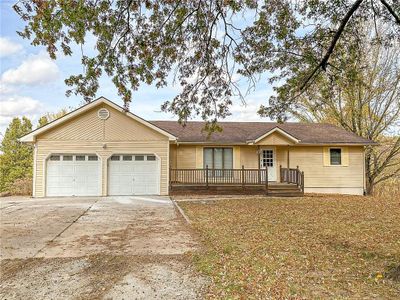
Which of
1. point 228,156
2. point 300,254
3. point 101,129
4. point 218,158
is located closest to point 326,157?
point 228,156

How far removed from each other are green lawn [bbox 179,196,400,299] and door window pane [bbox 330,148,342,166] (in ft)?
26.0

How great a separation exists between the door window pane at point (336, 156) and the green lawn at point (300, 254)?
7.92 metres

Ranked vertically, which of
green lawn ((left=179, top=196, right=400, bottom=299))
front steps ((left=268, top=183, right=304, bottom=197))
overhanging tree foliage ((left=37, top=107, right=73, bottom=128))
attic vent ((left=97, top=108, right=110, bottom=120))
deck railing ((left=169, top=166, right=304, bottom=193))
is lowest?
green lawn ((left=179, top=196, right=400, bottom=299))

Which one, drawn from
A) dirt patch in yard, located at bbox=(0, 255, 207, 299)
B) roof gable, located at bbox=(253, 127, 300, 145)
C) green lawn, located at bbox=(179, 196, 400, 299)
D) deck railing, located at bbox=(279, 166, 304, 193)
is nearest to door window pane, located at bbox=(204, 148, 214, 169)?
roof gable, located at bbox=(253, 127, 300, 145)

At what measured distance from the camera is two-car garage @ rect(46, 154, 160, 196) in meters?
15.9

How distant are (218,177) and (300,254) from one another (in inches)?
460

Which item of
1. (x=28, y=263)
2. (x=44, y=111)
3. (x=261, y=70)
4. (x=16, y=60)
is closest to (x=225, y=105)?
(x=261, y=70)

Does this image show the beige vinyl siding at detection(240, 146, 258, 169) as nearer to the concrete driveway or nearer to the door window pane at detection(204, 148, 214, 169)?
the door window pane at detection(204, 148, 214, 169)

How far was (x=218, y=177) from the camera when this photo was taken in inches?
687

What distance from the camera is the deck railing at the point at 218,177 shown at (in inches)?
660

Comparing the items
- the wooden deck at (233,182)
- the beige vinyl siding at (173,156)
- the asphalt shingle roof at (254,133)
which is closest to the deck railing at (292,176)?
the wooden deck at (233,182)

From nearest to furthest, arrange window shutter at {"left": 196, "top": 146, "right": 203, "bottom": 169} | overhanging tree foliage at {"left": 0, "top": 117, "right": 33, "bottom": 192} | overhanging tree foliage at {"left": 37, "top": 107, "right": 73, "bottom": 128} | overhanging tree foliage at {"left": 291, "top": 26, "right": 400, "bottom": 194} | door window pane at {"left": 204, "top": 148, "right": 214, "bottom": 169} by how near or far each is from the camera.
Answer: window shutter at {"left": 196, "top": 146, "right": 203, "bottom": 169} < door window pane at {"left": 204, "top": 148, "right": 214, "bottom": 169} < overhanging tree foliage at {"left": 291, "top": 26, "right": 400, "bottom": 194} < overhanging tree foliage at {"left": 0, "top": 117, "right": 33, "bottom": 192} < overhanging tree foliage at {"left": 37, "top": 107, "right": 73, "bottom": 128}

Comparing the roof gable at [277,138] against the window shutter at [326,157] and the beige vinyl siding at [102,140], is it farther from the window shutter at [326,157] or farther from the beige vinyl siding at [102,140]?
the beige vinyl siding at [102,140]

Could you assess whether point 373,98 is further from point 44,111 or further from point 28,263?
point 44,111
